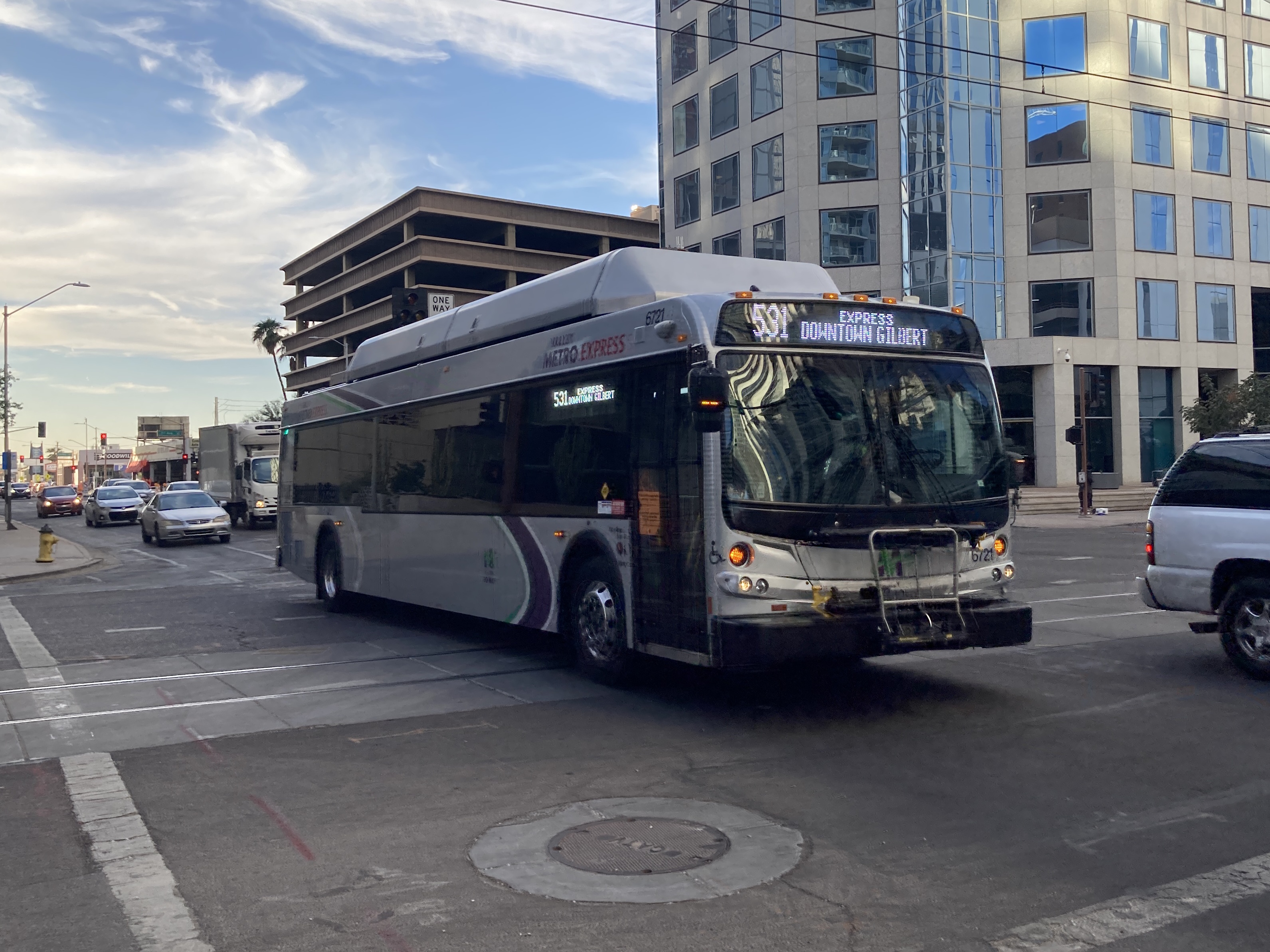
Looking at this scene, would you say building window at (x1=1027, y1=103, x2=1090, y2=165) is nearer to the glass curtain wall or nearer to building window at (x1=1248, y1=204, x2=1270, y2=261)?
the glass curtain wall

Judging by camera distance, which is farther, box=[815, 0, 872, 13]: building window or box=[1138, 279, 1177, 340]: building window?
box=[1138, 279, 1177, 340]: building window

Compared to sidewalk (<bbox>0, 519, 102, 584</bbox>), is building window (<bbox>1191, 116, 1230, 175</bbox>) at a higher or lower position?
higher

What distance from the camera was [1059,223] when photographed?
47094 mm

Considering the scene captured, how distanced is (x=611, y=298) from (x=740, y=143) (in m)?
43.9

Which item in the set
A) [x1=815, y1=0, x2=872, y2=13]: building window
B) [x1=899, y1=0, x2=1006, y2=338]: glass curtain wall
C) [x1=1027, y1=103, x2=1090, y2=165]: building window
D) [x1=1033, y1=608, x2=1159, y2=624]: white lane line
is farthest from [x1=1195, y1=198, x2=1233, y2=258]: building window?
[x1=1033, y1=608, x2=1159, y2=624]: white lane line

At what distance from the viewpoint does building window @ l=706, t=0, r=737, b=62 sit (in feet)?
166

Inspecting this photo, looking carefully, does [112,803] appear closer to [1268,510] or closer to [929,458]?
[929,458]

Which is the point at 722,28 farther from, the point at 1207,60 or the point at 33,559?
the point at 33,559

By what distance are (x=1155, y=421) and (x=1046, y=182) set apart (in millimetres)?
11326

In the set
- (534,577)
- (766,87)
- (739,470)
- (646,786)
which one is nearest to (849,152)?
(766,87)

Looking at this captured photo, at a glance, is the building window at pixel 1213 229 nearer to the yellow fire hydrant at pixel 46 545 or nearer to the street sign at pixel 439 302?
the street sign at pixel 439 302

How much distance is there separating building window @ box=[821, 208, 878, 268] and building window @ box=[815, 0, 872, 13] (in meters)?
8.08

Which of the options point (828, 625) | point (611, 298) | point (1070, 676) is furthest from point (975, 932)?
point (611, 298)

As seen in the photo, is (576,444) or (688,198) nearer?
(576,444)
